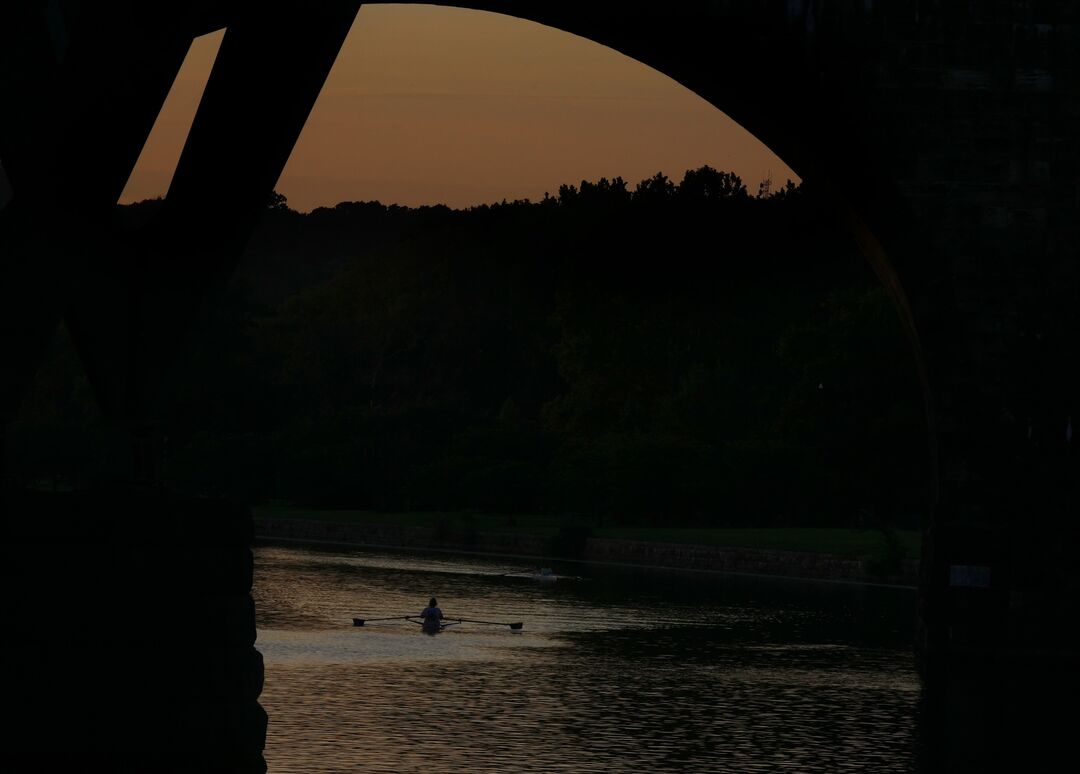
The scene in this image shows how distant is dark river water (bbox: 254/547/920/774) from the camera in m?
29.0

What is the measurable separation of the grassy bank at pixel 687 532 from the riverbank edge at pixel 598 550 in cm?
64

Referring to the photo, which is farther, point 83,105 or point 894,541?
point 894,541

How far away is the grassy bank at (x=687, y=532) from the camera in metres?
80.8

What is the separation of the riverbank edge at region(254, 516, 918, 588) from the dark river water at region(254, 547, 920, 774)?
10.2 ft

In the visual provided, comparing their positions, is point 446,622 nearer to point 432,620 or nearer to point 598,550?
point 432,620

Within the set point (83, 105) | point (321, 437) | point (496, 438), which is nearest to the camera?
point (83, 105)

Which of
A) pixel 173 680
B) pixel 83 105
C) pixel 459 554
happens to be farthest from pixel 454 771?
pixel 459 554

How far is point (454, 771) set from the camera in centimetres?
2656

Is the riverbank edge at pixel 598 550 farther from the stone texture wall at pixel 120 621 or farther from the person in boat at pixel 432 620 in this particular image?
the stone texture wall at pixel 120 621

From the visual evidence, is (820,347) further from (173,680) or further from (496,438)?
(173,680)

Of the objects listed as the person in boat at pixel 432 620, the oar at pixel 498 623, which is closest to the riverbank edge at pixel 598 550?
the oar at pixel 498 623

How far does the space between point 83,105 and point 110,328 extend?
5.71m

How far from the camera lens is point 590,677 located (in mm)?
41562

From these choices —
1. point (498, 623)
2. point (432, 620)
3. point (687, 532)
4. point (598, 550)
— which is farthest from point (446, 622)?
point (687, 532)
